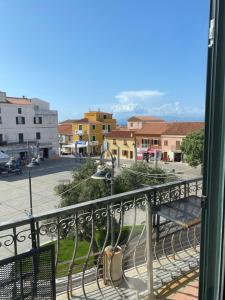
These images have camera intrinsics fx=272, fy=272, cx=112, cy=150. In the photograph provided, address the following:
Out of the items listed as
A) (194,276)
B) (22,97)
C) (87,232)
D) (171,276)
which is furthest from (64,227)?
(22,97)

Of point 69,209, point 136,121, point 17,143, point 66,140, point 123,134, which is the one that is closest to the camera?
point 69,209

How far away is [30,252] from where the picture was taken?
48.6 inches

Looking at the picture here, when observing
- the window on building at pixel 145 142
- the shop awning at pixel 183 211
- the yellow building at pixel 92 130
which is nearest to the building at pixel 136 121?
the yellow building at pixel 92 130

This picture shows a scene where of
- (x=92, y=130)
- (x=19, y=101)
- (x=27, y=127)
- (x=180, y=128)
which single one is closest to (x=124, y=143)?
(x=92, y=130)

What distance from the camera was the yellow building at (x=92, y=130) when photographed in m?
29.7

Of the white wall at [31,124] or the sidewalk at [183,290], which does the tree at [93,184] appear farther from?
the white wall at [31,124]

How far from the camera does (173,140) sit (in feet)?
73.8

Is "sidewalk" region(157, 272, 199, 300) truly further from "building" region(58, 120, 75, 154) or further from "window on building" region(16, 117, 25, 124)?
"building" region(58, 120, 75, 154)

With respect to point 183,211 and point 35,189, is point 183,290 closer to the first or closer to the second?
point 183,211

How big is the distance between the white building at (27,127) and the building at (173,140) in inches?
417

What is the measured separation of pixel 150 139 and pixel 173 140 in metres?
2.34

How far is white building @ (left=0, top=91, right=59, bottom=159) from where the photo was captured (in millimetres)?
23016

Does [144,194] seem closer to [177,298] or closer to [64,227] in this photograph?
[64,227]

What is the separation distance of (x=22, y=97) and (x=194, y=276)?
2696 centimetres
